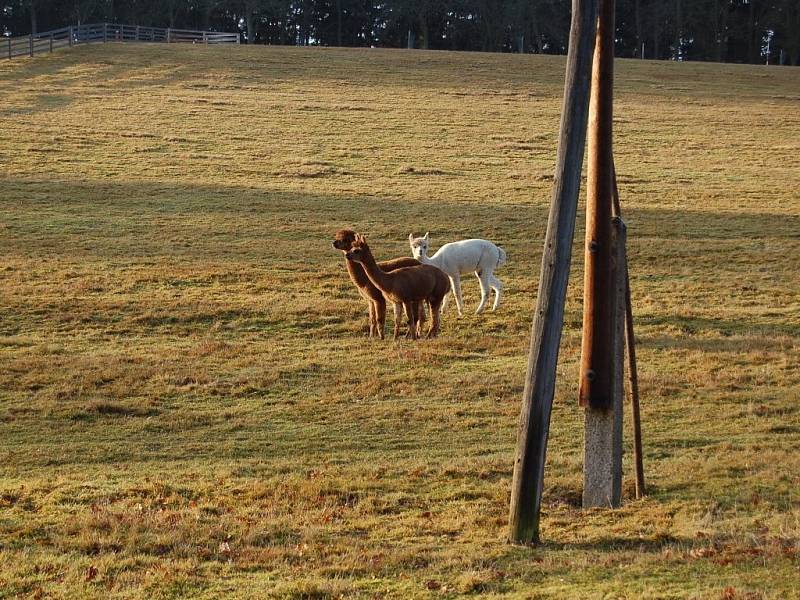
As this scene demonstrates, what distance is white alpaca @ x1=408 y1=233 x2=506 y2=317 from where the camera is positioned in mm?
19172

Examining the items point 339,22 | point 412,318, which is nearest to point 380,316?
point 412,318

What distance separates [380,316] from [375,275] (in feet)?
3.04

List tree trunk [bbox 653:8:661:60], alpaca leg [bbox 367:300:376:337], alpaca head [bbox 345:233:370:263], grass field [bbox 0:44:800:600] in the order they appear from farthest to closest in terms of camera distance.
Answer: tree trunk [bbox 653:8:661:60] → alpaca leg [bbox 367:300:376:337] → alpaca head [bbox 345:233:370:263] → grass field [bbox 0:44:800:600]

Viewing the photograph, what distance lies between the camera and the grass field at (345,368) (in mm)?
8062

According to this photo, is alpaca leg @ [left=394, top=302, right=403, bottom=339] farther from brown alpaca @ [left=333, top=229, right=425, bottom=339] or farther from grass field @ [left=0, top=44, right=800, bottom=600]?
grass field @ [left=0, top=44, right=800, bottom=600]

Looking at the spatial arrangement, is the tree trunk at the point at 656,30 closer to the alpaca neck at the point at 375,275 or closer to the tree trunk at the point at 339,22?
the tree trunk at the point at 339,22

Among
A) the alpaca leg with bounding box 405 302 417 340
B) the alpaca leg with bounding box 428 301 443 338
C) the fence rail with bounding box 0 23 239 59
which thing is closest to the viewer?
the alpaca leg with bounding box 405 302 417 340

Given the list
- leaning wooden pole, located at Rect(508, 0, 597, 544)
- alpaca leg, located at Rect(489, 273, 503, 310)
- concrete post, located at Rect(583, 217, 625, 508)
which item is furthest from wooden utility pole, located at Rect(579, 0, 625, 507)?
alpaca leg, located at Rect(489, 273, 503, 310)

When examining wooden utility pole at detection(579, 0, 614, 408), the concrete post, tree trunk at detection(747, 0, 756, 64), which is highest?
tree trunk at detection(747, 0, 756, 64)

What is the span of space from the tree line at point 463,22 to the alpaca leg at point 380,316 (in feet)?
201

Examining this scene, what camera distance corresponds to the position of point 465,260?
19359 mm

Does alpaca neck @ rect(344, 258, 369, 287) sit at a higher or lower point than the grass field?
higher

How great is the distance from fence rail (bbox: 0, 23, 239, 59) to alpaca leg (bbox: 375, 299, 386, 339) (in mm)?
46600

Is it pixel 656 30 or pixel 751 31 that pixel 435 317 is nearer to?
pixel 656 30
